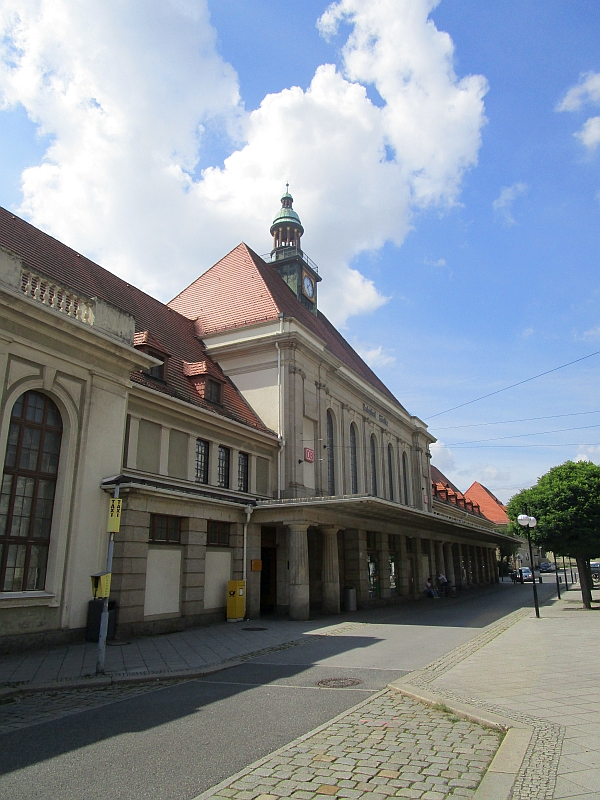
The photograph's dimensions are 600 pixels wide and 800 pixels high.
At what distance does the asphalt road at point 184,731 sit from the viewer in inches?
210

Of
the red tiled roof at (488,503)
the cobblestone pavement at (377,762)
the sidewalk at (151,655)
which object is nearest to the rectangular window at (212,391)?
the sidewalk at (151,655)

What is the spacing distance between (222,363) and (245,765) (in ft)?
79.2

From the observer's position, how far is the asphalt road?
5.33 metres

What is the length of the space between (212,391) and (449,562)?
25.7 metres

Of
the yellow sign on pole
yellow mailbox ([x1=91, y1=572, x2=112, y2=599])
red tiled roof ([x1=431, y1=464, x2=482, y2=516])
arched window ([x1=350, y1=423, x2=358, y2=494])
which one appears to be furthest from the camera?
red tiled roof ([x1=431, y1=464, x2=482, y2=516])

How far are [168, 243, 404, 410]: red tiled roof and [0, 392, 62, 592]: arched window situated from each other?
14883 millimetres

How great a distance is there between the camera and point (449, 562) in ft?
137

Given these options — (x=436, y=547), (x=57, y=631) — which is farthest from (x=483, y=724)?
(x=436, y=547)

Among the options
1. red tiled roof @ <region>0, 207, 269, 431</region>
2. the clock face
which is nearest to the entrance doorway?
red tiled roof @ <region>0, 207, 269, 431</region>

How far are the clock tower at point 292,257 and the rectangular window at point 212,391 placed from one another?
1566 cm

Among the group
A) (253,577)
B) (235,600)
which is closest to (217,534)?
(235,600)

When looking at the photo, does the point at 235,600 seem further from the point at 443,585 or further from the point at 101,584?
the point at 443,585

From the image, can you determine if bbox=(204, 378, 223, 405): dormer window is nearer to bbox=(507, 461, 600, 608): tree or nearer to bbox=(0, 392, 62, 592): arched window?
bbox=(0, 392, 62, 592): arched window

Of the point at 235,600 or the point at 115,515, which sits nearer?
the point at 115,515
